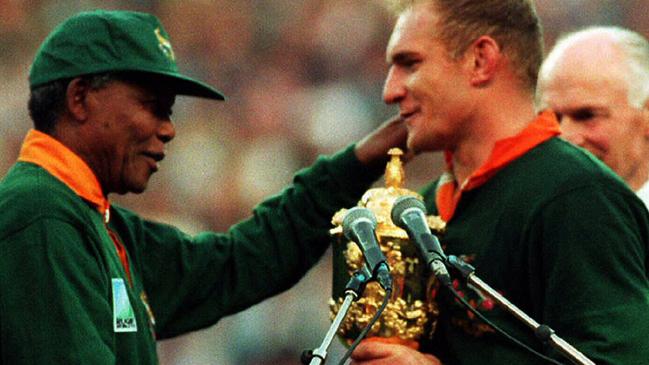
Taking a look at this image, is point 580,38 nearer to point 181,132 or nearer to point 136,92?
point 136,92

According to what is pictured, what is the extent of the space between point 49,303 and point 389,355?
94 cm

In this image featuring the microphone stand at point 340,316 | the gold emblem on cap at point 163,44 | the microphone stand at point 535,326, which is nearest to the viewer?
the microphone stand at point 340,316

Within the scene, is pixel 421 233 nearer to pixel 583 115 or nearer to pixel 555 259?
pixel 555 259

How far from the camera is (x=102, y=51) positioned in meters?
4.24

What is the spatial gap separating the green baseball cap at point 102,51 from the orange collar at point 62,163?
7.2 inches

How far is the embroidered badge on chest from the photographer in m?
4.07

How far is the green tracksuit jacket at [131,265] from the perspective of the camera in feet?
12.5

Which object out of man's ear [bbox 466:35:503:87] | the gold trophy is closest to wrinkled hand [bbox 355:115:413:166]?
man's ear [bbox 466:35:503:87]

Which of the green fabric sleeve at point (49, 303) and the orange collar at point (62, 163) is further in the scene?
the orange collar at point (62, 163)

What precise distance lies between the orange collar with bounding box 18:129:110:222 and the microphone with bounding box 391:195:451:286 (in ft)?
3.35

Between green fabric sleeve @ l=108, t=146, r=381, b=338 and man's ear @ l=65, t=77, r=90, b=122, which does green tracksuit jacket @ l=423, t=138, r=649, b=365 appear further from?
man's ear @ l=65, t=77, r=90, b=122

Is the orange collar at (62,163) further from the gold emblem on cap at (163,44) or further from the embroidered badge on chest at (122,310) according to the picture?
the gold emblem on cap at (163,44)

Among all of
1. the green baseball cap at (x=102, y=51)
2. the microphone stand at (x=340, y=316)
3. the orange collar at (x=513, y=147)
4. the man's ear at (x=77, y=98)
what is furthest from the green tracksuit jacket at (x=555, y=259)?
the man's ear at (x=77, y=98)

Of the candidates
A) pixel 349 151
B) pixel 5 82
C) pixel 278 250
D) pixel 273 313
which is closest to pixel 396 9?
pixel 349 151
